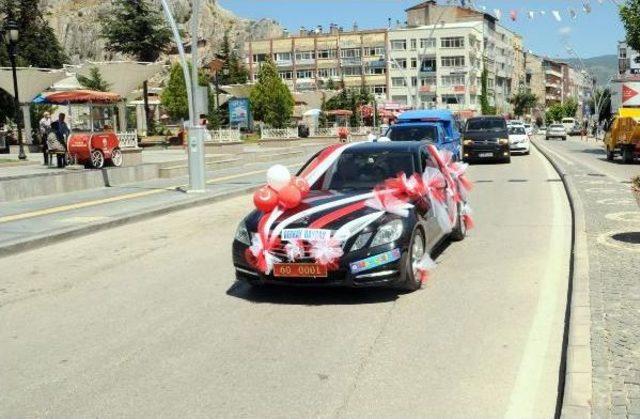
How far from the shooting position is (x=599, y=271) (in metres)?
7.45

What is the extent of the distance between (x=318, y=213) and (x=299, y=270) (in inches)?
24.1

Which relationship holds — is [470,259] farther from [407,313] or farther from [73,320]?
[73,320]

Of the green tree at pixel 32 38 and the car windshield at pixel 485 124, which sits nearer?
the car windshield at pixel 485 124

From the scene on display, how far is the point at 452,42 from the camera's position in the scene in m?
116

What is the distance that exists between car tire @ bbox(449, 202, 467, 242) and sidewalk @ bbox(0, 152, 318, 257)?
5.95 m

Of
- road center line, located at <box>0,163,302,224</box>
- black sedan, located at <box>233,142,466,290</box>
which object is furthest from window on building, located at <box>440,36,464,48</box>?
black sedan, located at <box>233,142,466,290</box>

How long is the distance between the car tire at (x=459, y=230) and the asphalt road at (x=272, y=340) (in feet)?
0.71

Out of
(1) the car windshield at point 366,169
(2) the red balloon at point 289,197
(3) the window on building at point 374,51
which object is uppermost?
(3) the window on building at point 374,51

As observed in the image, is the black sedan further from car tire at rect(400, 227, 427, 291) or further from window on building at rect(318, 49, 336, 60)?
window on building at rect(318, 49, 336, 60)

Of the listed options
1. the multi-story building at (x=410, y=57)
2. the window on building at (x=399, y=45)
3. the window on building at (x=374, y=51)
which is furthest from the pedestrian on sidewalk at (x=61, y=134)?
the window on building at (x=374, y=51)

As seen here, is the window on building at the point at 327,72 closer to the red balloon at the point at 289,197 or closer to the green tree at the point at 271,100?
the green tree at the point at 271,100

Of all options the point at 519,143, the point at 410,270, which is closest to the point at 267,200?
the point at 410,270

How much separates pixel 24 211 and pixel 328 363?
1127cm

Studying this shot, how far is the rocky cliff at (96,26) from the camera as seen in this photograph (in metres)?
166
